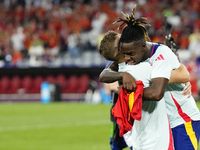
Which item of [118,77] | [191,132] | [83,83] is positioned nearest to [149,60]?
[118,77]

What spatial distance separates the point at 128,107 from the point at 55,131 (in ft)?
22.8

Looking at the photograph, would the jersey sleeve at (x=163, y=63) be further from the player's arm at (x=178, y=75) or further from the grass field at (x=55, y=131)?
the grass field at (x=55, y=131)

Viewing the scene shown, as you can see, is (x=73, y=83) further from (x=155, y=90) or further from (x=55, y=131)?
(x=155, y=90)

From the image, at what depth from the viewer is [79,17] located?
21.3 metres

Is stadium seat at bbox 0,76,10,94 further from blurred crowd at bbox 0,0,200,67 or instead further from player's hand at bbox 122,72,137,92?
player's hand at bbox 122,72,137,92

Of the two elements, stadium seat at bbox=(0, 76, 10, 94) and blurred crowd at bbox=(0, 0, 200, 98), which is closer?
blurred crowd at bbox=(0, 0, 200, 98)

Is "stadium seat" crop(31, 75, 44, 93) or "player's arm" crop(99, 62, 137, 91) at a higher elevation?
"player's arm" crop(99, 62, 137, 91)

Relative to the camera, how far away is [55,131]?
9523 mm

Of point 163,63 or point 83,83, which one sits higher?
point 163,63

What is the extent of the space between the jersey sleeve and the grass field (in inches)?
177

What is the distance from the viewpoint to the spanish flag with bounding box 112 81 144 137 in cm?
272

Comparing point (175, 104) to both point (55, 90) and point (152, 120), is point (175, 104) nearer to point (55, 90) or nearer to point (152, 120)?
point (152, 120)

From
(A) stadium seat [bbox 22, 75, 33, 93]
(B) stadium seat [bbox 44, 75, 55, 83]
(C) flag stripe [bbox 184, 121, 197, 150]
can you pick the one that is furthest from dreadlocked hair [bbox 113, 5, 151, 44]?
(A) stadium seat [bbox 22, 75, 33, 93]

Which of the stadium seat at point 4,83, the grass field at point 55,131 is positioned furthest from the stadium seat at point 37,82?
the grass field at point 55,131
